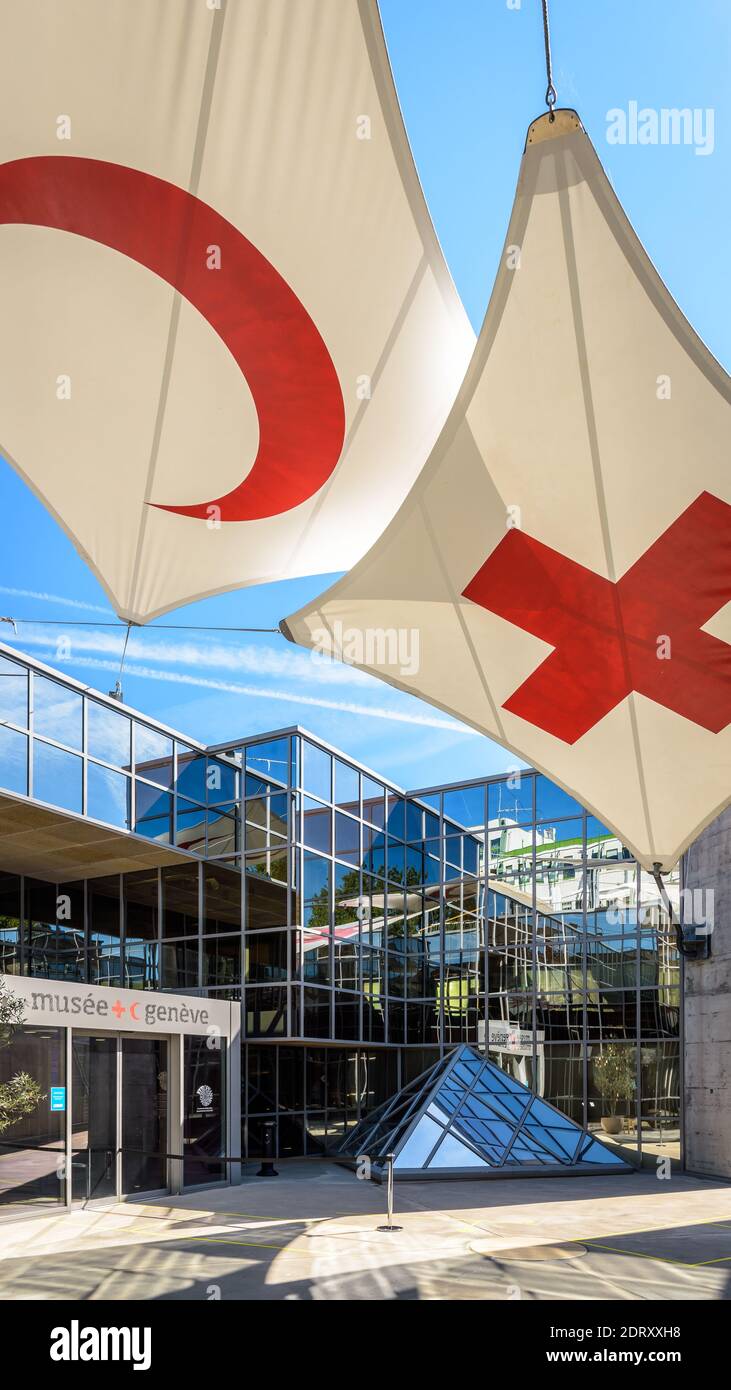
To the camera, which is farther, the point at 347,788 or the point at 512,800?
the point at 512,800

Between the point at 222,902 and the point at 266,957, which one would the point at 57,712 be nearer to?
the point at 222,902

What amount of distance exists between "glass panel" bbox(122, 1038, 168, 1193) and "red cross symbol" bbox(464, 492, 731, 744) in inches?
454

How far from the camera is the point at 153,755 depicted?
23.5m

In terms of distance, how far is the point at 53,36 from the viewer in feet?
19.5

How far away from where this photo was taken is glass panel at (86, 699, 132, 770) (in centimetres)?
2131

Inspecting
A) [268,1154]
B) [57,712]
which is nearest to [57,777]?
[57,712]

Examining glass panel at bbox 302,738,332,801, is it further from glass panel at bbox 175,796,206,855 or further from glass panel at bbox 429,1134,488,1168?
glass panel at bbox 429,1134,488,1168

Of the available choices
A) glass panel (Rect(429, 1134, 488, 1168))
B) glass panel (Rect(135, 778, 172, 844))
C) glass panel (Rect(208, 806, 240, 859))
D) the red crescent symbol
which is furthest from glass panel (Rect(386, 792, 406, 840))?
the red crescent symbol

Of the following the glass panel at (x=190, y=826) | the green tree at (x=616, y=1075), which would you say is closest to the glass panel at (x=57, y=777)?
the glass panel at (x=190, y=826)

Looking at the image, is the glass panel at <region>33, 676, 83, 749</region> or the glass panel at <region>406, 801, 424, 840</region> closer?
the glass panel at <region>33, 676, 83, 749</region>

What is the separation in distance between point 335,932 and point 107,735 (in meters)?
8.25

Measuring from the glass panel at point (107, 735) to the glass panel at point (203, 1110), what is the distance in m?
5.74

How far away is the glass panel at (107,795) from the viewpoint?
68.7 ft

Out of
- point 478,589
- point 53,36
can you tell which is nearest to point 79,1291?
point 478,589
